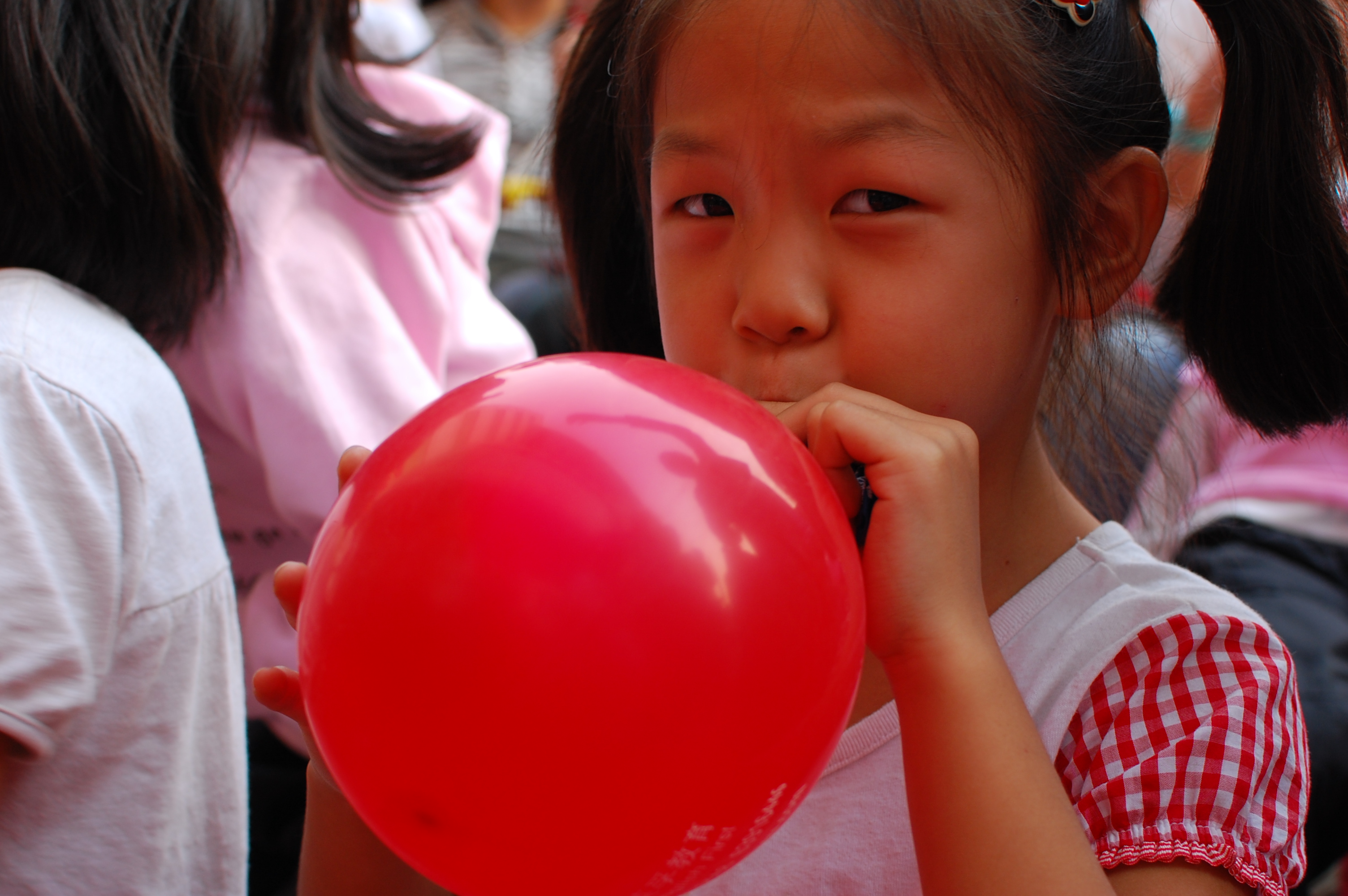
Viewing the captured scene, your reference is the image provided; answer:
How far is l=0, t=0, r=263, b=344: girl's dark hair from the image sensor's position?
1063 mm

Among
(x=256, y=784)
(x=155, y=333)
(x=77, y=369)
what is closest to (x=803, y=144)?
(x=77, y=369)

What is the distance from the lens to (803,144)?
0.83 metres

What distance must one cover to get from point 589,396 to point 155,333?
78 cm

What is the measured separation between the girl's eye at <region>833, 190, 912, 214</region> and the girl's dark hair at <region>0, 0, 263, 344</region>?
2.36ft

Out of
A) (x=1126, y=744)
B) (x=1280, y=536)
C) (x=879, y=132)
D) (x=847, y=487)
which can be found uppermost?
(x=879, y=132)

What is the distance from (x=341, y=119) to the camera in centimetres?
144

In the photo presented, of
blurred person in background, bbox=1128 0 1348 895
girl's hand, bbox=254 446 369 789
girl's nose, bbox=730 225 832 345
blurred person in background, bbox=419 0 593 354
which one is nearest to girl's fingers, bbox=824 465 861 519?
girl's nose, bbox=730 225 832 345

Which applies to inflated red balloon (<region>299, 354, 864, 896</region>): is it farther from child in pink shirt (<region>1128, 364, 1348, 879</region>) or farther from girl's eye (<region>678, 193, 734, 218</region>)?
child in pink shirt (<region>1128, 364, 1348, 879</region>)

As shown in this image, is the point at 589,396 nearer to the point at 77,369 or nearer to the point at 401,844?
the point at 401,844

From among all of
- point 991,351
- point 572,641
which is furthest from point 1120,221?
point 572,641

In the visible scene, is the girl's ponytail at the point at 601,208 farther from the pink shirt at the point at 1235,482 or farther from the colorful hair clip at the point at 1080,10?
the pink shirt at the point at 1235,482

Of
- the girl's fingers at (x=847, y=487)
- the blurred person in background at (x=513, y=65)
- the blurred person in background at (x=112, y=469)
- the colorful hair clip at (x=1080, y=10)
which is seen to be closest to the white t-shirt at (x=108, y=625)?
the blurred person in background at (x=112, y=469)

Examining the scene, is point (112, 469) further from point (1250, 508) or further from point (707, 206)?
point (1250, 508)

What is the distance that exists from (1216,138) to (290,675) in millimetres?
953
